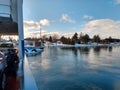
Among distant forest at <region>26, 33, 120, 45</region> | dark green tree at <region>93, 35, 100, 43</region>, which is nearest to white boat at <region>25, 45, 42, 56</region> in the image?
distant forest at <region>26, 33, 120, 45</region>

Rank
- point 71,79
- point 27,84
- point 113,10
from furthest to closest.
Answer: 1. point 113,10
2. point 71,79
3. point 27,84

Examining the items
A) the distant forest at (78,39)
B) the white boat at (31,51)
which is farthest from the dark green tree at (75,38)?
the white boat at (31,51)

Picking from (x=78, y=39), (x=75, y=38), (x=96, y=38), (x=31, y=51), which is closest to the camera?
(x=31, y=51)

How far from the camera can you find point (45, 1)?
23.4m

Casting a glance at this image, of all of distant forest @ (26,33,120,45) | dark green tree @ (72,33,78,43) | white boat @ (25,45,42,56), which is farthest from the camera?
distant forest @ (26,33,120,45)

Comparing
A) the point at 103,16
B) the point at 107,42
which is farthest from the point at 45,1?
the point at 107,42

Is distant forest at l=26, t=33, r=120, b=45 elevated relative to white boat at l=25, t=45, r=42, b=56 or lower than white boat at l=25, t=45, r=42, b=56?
elevated

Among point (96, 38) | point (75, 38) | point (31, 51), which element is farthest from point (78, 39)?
point (31, 51)

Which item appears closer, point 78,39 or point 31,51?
point 31,51

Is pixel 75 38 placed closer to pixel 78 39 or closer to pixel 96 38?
pixel 78 39

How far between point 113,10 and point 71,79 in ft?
99.4

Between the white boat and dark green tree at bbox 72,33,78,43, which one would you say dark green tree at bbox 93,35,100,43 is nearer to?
dark green tree at bbox 72,33,78,43

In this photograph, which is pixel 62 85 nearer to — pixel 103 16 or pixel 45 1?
pixel 45 1

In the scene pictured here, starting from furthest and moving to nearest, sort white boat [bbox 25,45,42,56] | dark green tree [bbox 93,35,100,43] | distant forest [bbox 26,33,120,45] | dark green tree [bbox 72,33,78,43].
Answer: dark green tree [bbox 93,35,100,43], distant forest [bbox 26,33,120,45], dark green tree [bbox 72,33,78,43], white boat [bbox 25,45,42,56]
